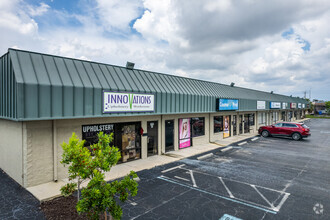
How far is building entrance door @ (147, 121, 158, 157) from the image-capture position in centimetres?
1325

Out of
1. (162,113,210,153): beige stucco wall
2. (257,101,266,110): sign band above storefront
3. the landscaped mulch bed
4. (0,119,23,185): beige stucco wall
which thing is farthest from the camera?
(257,101,266,110): sign band above storefront

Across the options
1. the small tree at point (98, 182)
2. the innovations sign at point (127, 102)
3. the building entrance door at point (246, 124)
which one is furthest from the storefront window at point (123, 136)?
the building entrance door at point (246, 124)

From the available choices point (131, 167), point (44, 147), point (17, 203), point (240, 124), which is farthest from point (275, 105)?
point (17, 203)

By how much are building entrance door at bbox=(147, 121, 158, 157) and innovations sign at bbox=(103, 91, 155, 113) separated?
1706mm

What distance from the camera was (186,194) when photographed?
7.81 m

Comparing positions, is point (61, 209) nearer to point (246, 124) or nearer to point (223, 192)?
point (223, 192)

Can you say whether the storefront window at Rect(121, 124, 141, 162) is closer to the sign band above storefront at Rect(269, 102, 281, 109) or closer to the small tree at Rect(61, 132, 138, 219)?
the small tree at Rect(61, 132, 138, 219)

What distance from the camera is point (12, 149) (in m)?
9.26

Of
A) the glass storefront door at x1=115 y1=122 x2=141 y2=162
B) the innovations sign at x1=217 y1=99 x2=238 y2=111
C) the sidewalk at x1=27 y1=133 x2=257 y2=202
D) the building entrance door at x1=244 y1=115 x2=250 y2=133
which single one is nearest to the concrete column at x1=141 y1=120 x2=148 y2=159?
the glass storefront door at x1=115 y1=122 x2=141 y2=162

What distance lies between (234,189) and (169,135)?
7117 millimetres

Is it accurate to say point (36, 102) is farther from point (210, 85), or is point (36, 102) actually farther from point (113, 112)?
point (210, 85)

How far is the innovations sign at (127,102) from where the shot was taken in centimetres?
980

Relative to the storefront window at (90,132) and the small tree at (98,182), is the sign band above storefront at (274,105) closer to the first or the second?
the storefront window at (90,132)

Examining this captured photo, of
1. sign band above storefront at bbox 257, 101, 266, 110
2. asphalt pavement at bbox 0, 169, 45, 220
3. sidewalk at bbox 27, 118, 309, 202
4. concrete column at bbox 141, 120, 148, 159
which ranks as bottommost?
asphalt pavement at bbox 0, 169, 45, 220
